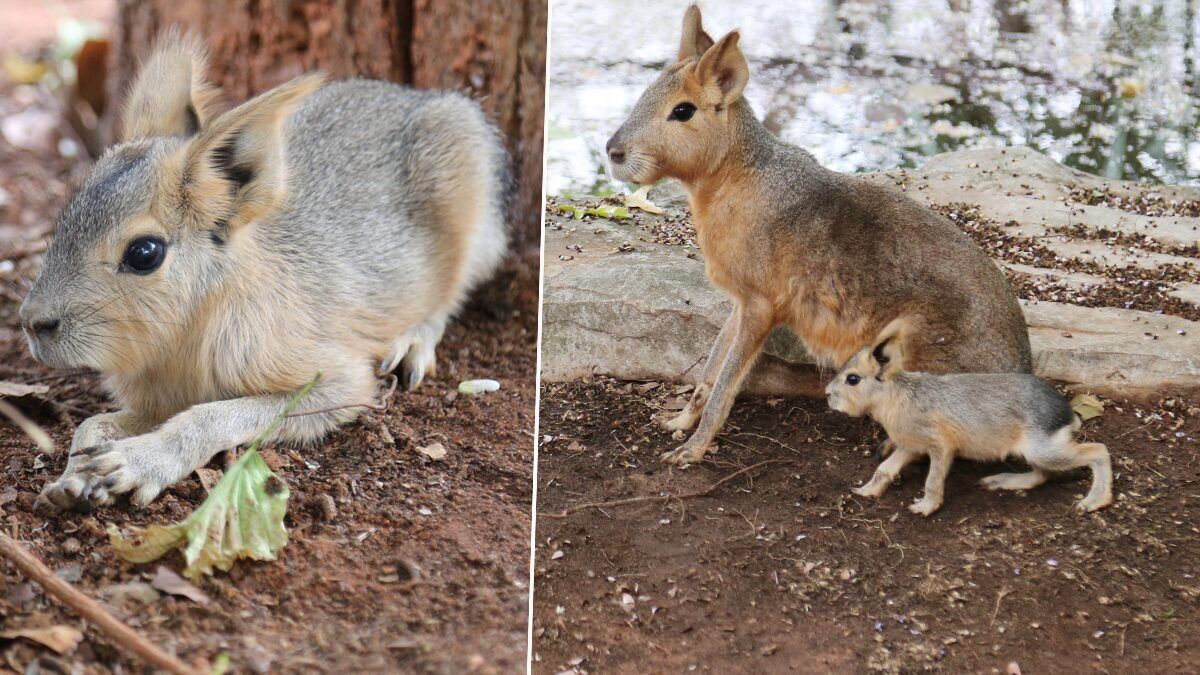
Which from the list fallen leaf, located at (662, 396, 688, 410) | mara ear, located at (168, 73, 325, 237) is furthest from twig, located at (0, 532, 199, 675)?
fallen leaf, located at (662, 396, 688, 410)

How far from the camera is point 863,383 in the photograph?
2264 millimetres

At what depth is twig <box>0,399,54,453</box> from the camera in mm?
2002

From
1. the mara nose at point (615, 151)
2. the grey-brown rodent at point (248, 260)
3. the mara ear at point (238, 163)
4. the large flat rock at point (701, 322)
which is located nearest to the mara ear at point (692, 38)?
the mara nose at point (615, 151)

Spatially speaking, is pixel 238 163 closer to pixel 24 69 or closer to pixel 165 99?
pixel 165 99

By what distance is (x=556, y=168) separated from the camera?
2.40 meters

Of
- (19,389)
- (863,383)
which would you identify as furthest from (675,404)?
(19,389)

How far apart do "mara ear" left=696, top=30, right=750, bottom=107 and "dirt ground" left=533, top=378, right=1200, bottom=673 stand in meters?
0.83

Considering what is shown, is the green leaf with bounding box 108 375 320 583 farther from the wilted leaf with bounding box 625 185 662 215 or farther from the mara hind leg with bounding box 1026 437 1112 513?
the mara hind leg with bounding box 1026 437 1112 513

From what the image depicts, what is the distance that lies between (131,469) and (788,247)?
150cm

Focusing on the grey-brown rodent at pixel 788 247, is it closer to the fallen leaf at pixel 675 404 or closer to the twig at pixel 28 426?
the fallen leaf at pixel 675 404

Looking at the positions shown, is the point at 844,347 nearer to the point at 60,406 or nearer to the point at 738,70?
the point at 738,70

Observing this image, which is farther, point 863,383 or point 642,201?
point 642,201

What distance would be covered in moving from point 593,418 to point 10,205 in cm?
151

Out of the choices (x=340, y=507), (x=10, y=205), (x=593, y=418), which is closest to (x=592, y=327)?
(x=593, y=418)
